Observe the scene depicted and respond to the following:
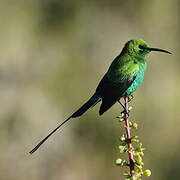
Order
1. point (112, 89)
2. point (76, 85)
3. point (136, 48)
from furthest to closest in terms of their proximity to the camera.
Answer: point (76, 85) < point (112, 89) < point (136, 48)

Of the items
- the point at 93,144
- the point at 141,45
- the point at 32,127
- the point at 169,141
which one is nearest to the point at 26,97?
the point at 32,127

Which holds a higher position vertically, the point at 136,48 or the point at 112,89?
the point at 136,48

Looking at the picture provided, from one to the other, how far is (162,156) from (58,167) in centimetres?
213

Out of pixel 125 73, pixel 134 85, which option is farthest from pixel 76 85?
pixel 125 73

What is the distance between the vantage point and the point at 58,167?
46.2 ft

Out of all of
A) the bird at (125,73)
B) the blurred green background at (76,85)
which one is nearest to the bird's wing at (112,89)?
the bird at (125,73)

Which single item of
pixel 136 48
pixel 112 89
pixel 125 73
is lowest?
pixel 112 89

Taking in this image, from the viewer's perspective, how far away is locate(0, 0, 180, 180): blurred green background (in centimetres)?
1385

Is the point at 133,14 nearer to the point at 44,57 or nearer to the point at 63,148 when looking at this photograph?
the point at 44,57

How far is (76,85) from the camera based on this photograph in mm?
15008

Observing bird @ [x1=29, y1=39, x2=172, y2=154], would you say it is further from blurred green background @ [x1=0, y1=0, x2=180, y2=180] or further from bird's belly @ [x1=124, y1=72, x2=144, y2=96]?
blurred green background @ [x1=0, y1=0, x2=180, y2=180]

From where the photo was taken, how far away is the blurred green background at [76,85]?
13.9m

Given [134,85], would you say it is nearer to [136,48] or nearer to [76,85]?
[136,48]

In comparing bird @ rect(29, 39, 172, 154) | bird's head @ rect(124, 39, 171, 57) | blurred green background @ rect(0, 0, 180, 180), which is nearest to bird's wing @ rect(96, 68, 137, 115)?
bird @ rect(29, 39, 172, 154)
